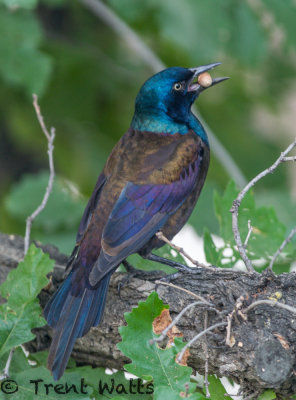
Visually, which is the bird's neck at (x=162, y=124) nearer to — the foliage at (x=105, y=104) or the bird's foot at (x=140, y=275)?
the foliage at (x=105, y=104)

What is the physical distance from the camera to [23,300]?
103 inches

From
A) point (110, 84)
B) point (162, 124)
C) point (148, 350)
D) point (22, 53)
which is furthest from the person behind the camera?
point (110, 84)

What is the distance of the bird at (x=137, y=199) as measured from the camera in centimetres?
284

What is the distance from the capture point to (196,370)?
2.59m

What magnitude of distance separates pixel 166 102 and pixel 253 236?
90 centimetres

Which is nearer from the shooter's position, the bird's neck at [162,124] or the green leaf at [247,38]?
the bird's neck at [162,124]

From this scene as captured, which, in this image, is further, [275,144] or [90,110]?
[275,144]

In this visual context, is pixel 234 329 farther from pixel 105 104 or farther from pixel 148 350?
pixel 105 104

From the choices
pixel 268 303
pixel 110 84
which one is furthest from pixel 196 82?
pixel 268 303

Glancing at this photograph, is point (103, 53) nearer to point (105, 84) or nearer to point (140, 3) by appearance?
point (105, 84)

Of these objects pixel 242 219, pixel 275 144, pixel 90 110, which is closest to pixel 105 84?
pixel 90 110

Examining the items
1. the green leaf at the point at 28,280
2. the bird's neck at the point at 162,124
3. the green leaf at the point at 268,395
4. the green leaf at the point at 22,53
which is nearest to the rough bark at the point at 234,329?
the green leaf at the point at 268,395

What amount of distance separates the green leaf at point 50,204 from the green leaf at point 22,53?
577 mm

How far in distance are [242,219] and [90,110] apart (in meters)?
2.27
